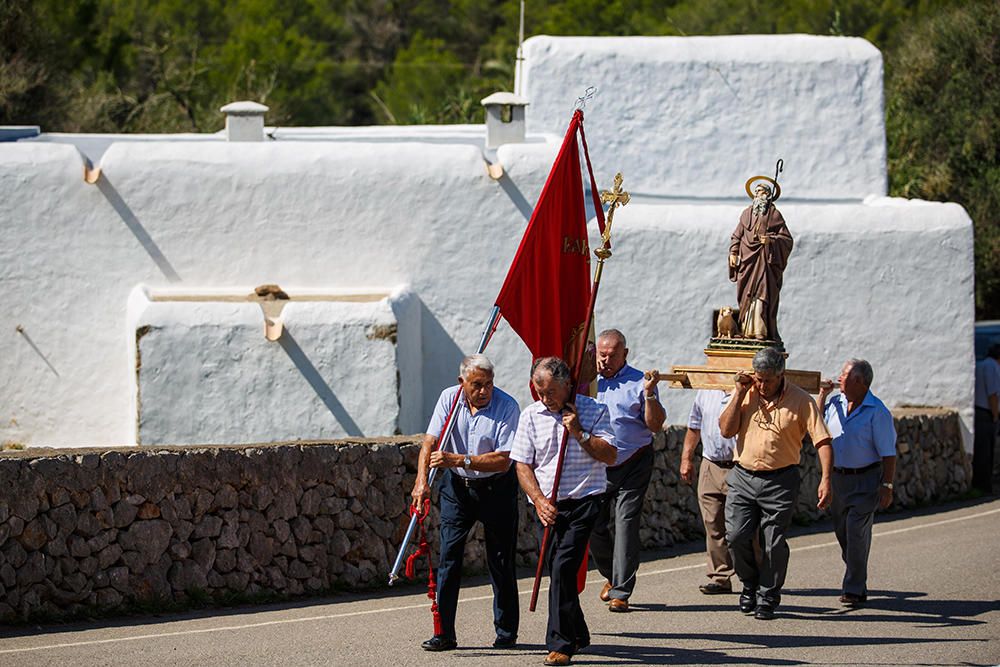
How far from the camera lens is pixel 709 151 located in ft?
65.4

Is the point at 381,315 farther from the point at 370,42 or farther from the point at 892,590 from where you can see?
the point at 370,42

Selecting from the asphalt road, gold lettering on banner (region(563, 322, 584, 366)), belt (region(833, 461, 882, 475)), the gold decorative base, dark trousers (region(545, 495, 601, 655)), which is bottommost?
the asphalt road

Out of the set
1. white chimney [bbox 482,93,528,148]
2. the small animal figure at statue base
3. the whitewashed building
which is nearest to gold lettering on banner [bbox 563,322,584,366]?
the small animal figure at statue base

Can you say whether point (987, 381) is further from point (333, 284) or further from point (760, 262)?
point (333, 284)

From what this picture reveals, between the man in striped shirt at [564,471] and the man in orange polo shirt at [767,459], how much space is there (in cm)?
167

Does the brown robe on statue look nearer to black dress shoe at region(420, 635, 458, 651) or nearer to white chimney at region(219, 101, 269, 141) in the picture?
black dress shoe at region(420, 635, 458, 651)

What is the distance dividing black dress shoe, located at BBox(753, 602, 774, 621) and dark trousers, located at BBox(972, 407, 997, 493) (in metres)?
8.28

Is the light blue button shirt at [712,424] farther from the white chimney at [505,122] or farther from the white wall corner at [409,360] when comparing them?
Result: the white chimney at [505,122]

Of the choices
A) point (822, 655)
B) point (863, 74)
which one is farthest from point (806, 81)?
point (822, 655)

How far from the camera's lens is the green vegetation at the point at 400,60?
26.7 meters

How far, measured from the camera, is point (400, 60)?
4488 centimetres

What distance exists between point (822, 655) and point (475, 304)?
886 cm

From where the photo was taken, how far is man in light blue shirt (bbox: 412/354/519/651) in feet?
30.6

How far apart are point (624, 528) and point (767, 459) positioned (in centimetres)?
124
